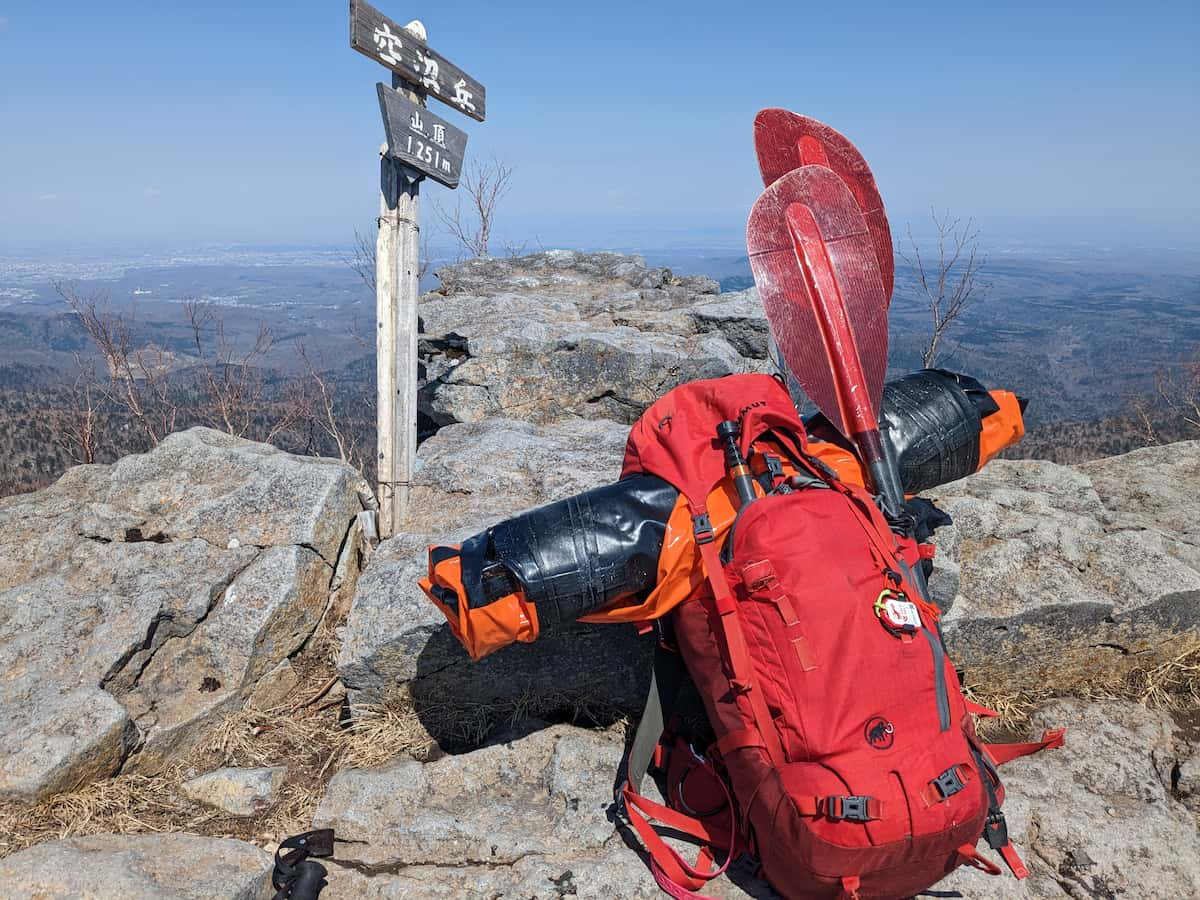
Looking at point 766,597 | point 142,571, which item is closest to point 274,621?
point 142,571

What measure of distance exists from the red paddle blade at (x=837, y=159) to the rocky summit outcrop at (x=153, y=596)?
3.73m

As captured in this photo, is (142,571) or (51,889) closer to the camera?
(51,889)

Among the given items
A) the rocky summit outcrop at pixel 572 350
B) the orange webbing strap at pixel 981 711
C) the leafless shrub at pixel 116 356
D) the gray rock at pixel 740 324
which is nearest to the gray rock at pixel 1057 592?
the orange webbing strap at pixel 981 711

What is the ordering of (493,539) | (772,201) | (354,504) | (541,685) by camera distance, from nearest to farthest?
(493,539), (541,685), (772,201), (354,504)

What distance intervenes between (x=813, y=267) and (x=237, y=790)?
4.23 meters

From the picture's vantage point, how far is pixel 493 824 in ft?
10.8

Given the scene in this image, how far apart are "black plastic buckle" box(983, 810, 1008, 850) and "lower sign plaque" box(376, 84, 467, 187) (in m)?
4.59

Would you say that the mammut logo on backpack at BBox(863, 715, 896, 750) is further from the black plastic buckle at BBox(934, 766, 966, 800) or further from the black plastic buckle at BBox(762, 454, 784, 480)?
the black plastic buckle at BBox(762, 454, 784, 480)

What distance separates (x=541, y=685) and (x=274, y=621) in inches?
65.2

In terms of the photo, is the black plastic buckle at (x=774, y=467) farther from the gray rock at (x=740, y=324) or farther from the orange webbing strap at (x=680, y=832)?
the gray rock at (x=740, y=324)

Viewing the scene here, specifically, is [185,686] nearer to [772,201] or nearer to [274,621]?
[274,621]

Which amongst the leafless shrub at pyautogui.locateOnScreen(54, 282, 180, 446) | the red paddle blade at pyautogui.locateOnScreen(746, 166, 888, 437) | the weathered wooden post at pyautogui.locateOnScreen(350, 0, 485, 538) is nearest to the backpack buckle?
the red paddle blade at pyautogui.locateOnScreen(746, 166, 888, 437)

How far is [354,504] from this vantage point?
200 inches

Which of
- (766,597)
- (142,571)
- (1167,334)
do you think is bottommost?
(1167,334)
